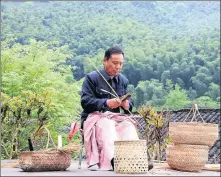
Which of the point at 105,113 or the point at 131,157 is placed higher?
the point at 105,113

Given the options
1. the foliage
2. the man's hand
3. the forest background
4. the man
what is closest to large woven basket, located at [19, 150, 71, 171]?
the man

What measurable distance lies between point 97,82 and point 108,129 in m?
0.53

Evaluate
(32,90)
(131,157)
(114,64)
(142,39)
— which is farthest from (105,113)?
(142,39)

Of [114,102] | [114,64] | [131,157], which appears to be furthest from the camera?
[114,64]

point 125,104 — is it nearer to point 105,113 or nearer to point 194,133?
point 105,113

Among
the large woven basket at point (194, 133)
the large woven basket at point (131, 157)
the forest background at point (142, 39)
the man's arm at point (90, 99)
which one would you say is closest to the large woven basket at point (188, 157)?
the large woven basket at point (194, 133)

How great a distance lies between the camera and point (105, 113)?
14.7 ft

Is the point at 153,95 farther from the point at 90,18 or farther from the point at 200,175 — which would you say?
the point at 200,175

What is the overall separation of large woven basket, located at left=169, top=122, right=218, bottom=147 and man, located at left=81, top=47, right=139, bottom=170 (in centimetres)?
42

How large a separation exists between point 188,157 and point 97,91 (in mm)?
1077

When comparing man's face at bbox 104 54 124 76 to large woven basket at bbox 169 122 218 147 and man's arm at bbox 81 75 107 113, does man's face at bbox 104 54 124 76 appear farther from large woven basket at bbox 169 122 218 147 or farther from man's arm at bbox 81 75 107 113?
large woven basket at bbox 169 122 218 147

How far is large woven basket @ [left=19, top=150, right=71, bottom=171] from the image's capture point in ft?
13.4

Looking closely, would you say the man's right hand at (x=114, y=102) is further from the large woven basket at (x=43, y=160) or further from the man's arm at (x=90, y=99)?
the large woven basket at (x=43, y=160)

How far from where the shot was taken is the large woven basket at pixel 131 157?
153 inches
